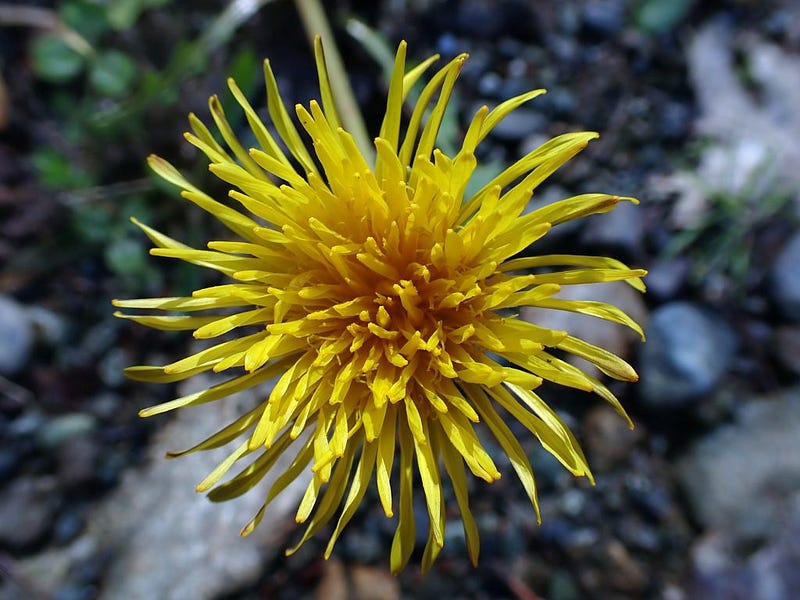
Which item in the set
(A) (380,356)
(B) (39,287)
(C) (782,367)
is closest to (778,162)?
(C) (782,367)

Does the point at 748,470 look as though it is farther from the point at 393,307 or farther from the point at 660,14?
the point at 660,14

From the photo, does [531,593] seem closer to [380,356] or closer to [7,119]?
[380,356]

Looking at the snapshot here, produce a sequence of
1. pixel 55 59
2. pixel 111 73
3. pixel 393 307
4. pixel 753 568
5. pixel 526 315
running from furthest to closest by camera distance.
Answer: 1. pixel 55 59
2. pixel 111 73
3. pixel 526 315
4. pixel 753 568
5. pixel 393 307

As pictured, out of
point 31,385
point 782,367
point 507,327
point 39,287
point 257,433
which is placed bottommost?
point 31,385

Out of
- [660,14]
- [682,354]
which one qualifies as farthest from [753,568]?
[660,14]

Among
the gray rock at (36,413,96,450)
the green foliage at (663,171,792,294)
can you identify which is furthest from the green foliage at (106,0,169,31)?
the green foliage at (663,171,792,294)

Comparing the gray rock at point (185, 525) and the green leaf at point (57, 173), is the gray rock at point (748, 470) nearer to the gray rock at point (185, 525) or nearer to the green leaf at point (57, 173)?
the gray rock at point (185, 525)
